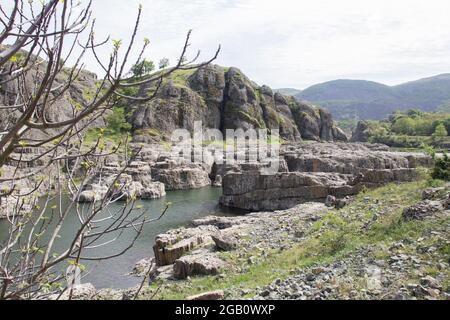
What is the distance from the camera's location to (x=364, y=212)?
910 inches

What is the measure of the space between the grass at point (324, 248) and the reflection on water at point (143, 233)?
536 cm

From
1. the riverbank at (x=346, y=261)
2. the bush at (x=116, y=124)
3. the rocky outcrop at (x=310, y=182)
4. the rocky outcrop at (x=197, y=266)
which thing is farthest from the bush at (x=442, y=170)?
the bush at (x=116, y=124)

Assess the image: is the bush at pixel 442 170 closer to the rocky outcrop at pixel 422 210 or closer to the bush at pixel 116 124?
the rocky outcrop at pixel 422 210

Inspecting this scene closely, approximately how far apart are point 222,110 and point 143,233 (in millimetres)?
85174

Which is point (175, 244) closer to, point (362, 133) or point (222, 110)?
point (222, 110)

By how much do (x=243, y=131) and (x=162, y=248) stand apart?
294ft

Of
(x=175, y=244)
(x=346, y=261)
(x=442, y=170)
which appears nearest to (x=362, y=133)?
(x=442, y=170)

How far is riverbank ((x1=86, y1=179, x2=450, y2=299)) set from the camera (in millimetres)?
11898

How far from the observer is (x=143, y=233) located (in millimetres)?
38594

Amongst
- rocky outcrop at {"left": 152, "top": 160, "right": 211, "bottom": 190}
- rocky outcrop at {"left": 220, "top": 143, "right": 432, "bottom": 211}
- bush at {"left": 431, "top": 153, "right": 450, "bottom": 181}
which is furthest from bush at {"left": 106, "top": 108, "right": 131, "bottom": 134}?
bush at {"left": 431, "top": 153, "right": 450, "bottom": 181}

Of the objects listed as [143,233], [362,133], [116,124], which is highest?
[116,124]

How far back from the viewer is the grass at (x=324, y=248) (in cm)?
1592

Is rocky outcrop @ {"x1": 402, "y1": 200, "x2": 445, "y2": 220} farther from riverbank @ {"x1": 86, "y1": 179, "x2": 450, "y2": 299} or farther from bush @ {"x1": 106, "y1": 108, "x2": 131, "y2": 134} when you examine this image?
bush @ {"x1": 106, "y1": 108, "x2": 131, "y2": 134}

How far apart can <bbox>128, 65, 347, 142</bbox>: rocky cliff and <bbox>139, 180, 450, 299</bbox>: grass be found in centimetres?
7847
